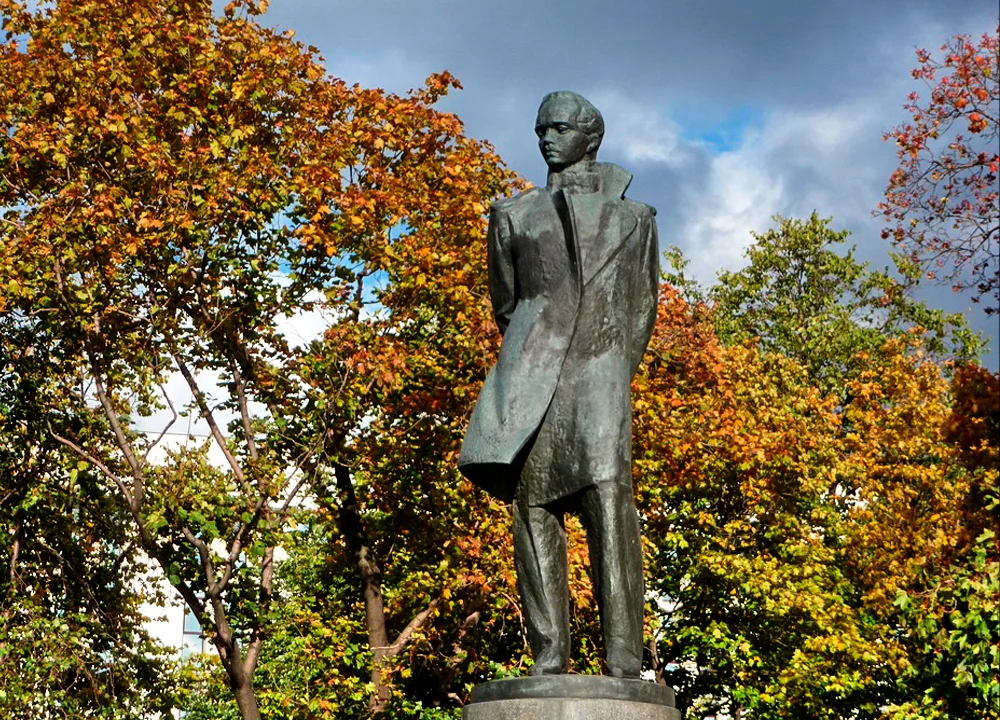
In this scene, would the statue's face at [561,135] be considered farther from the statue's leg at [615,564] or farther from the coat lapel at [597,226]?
the statue's leg at [615,564]

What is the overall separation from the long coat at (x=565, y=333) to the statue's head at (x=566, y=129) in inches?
3.8

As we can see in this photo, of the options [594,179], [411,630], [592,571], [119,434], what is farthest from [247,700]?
[594,179]

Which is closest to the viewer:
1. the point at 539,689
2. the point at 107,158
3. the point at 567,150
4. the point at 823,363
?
the point at 539,689

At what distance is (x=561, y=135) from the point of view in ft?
20.7

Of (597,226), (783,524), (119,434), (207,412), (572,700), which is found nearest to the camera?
(572,700)

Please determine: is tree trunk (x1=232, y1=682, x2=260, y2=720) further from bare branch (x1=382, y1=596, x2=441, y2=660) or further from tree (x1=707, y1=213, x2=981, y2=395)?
tree (x1=707, y1=213, x2=981, y2=395)

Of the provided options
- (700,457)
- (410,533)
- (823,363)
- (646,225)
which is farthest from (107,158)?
(823,363)

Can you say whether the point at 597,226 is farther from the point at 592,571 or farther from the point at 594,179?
the point at 592,571

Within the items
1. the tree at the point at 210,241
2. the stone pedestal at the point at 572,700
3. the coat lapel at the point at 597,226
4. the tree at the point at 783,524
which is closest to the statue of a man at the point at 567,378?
the coat lapel at the point at 597,226

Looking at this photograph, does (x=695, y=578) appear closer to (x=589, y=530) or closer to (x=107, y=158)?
(x=107, y=158)

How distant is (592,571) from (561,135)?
1956 mm

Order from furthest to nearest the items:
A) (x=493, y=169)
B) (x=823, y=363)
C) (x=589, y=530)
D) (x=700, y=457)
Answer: (x=823, y=363), (x=700, y=457), (x=493, y=169), (x=589, y=530)

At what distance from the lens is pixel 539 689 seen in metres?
5.42

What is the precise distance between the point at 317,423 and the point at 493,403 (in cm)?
1147
